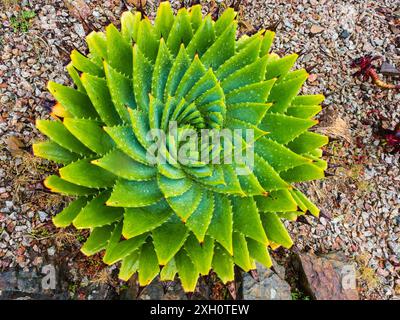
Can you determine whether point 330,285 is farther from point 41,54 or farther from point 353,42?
point 41,54

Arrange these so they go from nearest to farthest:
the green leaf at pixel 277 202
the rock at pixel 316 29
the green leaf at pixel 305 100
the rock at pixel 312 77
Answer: the green leaf at pixel 277 202
the green leaf at pixel 305 100
the rock at pixel 312 77
the rock at pixel 316 29

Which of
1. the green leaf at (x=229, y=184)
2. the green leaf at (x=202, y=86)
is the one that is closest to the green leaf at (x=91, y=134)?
the green leaf at (x=202, y=86)

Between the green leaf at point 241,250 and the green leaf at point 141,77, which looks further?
the green leaf at point 241,250

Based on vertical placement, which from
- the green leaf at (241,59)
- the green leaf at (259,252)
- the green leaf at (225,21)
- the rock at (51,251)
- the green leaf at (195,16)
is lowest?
the green leaf at (259,252)

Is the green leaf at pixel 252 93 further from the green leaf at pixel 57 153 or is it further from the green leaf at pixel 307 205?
the green leaf at pixel 57 153

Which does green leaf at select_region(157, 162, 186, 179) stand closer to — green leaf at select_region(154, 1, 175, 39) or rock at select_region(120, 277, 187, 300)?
green leaf at select_region(154, 1, 175, 39)

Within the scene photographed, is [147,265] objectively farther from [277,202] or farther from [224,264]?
[277,202]

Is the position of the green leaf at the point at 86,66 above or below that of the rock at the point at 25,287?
above

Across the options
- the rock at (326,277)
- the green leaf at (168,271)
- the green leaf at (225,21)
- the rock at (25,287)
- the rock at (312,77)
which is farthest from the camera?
the rock at (312,77)
